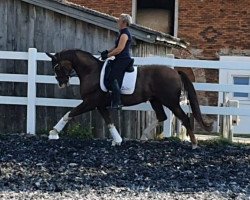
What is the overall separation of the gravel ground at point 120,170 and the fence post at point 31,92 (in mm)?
574

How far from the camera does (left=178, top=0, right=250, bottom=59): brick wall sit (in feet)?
65.5

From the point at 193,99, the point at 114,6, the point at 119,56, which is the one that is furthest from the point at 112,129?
the point at 114,6

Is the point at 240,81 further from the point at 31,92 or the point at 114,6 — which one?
the point at 31,92

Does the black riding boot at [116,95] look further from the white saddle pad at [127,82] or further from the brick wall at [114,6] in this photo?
the brick wall at [114,6]

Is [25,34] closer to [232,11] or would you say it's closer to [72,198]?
[72,198]

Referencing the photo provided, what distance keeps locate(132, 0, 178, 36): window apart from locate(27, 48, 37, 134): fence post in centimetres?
901

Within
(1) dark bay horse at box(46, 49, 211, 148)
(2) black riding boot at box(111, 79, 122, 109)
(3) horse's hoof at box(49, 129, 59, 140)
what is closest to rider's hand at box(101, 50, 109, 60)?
(2) black riding boot at box(111, 79, 122, 109)

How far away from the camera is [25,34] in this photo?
517 inches

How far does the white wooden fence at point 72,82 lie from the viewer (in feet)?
38.9

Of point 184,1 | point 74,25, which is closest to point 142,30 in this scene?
point 74,25

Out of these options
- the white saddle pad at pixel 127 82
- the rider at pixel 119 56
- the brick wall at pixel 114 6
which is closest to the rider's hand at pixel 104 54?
the rider at pixel 119 56

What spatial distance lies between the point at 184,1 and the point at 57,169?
40.6 feet

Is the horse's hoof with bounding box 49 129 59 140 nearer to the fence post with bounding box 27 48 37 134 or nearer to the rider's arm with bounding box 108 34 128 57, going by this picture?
the fence post with bounding box 27 48 37 134

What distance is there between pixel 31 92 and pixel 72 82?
2.82ft
